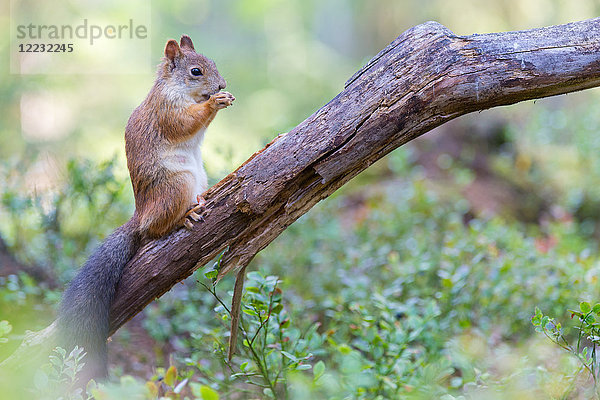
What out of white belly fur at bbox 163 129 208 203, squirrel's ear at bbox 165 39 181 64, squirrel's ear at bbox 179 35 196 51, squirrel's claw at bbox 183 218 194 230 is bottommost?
squirrel's claw at bbox 183 218 194 230

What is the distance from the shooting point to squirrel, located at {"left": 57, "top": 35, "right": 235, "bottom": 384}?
6.59 feet

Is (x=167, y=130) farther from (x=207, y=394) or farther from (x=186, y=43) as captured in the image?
(x=207, y=394)

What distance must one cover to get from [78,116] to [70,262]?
540 cm

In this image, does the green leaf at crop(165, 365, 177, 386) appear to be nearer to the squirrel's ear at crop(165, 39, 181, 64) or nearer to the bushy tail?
the bushy tail

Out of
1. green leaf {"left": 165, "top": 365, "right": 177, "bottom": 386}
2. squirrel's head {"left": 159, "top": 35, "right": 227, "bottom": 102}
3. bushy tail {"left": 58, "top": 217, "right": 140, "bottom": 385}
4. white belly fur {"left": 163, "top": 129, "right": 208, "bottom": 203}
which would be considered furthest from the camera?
squirrel's head {"left": 159, "top": 35, "right": 227, "bottom": 102}

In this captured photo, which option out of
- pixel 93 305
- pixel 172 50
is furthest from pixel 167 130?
pixel 93 305

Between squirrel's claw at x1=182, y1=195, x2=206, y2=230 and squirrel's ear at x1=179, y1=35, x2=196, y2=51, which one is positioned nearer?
squirrel's claw at x1=182, y1=195, x2=206, y2=230

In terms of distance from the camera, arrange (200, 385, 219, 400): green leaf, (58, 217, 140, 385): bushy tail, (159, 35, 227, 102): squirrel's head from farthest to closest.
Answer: (159, 35, 227, 102): squirrel's head, (58, 217, 140, 385): bushy tail, (200, 385, 219, 400): green leaf

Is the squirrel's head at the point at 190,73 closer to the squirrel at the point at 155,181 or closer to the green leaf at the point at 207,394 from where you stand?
the squirrel at the point at 155,181

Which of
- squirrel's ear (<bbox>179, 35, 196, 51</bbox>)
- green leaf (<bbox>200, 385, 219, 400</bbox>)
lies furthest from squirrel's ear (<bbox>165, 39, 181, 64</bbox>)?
green leaf (<bbox>200, 385, 219, 400</bbox>)

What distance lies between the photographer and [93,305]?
201 cm

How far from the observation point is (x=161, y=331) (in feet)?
10.1

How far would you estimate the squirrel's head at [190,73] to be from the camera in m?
2.44

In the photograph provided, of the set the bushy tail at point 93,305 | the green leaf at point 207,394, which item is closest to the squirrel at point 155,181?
the bushy tail at point 93,305
